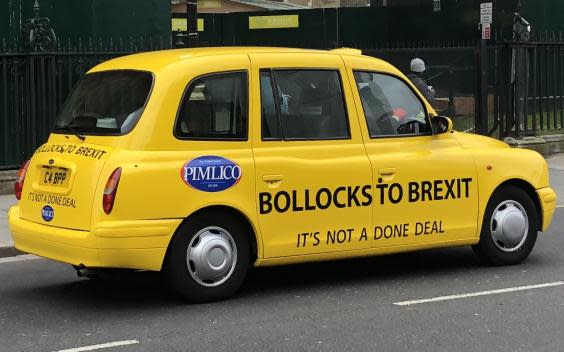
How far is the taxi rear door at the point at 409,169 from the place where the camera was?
7801mm

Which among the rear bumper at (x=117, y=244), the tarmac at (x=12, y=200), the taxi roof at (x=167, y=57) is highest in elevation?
the taxi roof at (x=167, y=57)

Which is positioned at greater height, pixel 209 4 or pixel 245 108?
pixel 209 4

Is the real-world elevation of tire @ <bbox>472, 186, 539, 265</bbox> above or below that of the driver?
below

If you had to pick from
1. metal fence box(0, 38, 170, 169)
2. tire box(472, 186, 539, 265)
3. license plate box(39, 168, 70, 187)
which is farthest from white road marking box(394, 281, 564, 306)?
metal fence box(0, 38, 170, 169)

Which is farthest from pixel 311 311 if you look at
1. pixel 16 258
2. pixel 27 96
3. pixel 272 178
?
pixel 27 96

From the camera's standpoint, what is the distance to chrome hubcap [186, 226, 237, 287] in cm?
704

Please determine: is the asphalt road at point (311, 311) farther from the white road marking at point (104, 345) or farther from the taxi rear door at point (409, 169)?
the taxi rear door at point (409, 169)

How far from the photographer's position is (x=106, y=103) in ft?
24.1

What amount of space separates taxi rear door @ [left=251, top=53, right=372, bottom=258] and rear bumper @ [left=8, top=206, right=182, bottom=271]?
2.66 ft

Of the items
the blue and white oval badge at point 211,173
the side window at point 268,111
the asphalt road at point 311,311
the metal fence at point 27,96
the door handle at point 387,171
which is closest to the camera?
the asphalt road at point 311,311

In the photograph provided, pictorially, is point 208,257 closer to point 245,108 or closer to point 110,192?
point 110,192

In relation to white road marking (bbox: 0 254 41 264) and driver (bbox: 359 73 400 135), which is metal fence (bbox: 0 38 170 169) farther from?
driver (bbox: 359 73 400 135)

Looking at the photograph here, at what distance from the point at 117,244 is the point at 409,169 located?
97.2 inches

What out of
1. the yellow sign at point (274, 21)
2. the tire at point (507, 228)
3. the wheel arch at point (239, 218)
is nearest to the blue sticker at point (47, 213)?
the wheel arch at point (239, 218)
